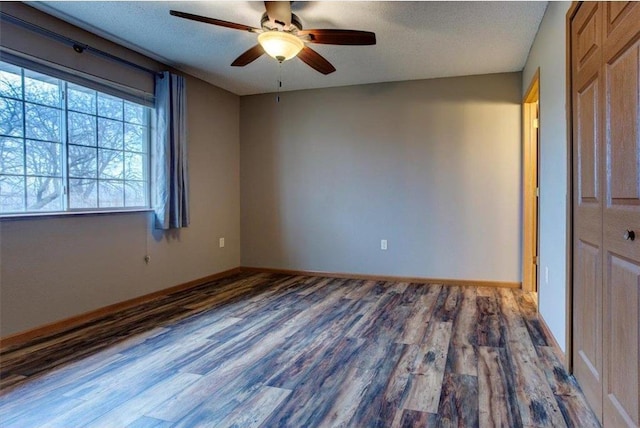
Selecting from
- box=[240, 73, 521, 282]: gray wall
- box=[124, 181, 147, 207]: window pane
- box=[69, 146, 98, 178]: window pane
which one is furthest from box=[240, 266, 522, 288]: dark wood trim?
box=[69, 146, 98, 178]: window pane

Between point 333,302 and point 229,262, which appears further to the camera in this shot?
point 229,262

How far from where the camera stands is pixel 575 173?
6.58ft

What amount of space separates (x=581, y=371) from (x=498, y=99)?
3.16 m

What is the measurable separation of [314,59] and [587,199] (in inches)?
83.3

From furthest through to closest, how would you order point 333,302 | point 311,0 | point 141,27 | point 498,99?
point 498,99 < point 333,302 < point 141,27 < point 311,0

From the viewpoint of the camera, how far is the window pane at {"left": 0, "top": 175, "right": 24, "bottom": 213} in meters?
2.60

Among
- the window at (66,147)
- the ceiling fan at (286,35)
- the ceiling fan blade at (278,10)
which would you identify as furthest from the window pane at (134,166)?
the ceiling fan blade at (278,10)

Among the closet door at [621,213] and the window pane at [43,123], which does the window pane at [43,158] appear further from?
the closet door at [621,213]

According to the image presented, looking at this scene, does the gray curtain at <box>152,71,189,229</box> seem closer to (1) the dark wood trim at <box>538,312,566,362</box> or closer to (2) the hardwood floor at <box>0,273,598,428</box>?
(2) the hardwood floor at <box>0,273,598,428</box>

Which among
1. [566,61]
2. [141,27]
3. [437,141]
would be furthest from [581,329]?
[141,27]

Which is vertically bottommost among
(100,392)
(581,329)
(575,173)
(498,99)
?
(100,392)

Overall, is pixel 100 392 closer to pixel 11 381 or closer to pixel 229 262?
pixel 11 381

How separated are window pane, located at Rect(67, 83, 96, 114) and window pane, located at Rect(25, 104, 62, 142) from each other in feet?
0.48

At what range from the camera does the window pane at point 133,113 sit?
3.57 meters
